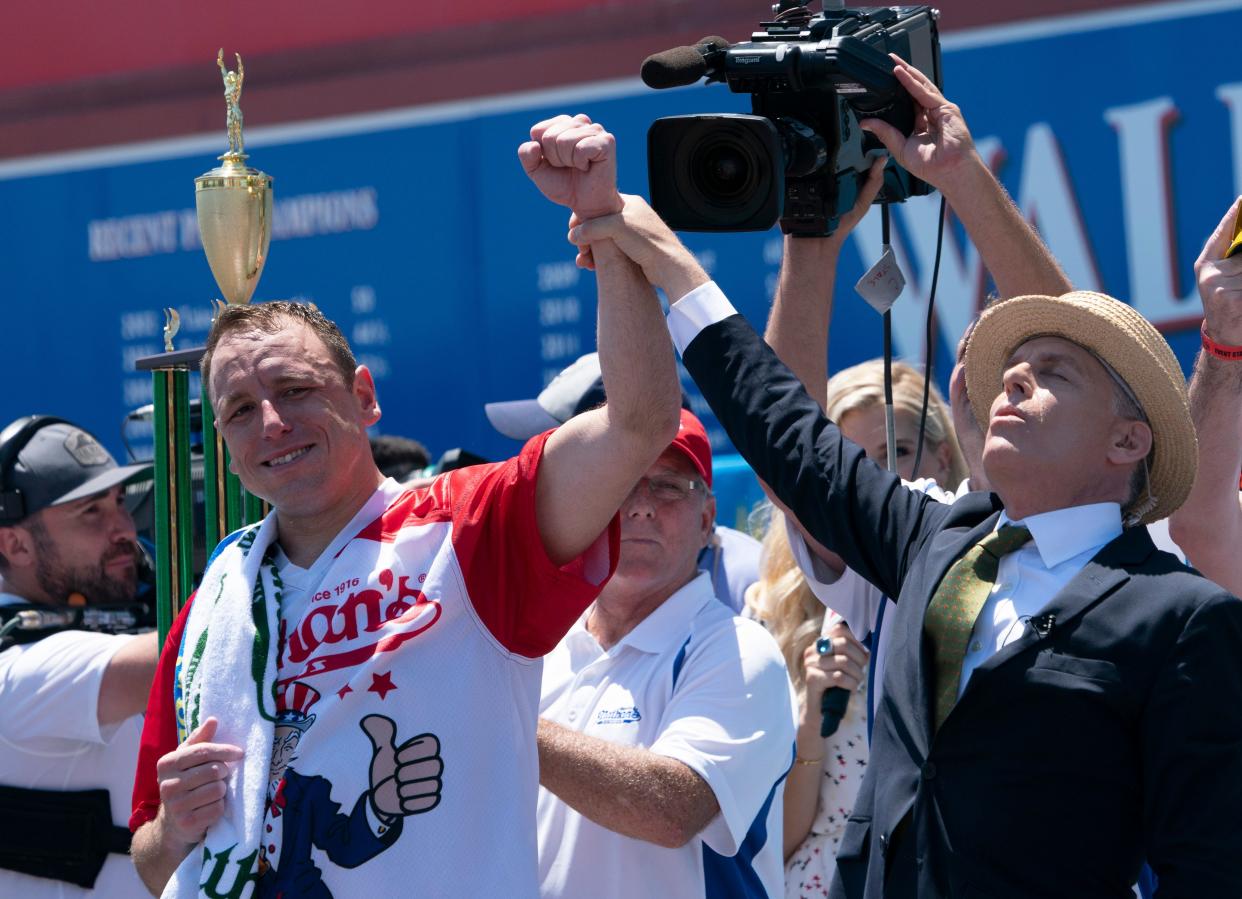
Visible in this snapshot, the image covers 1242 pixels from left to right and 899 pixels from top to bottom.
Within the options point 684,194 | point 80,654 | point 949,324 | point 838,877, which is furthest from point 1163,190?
point 80,654

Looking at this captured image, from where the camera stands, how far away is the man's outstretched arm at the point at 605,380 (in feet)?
6.57

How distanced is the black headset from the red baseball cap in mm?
1387

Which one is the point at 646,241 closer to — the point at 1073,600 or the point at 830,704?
the point at 1073,600

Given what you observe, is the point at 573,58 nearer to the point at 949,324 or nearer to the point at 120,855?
the point at 949,324

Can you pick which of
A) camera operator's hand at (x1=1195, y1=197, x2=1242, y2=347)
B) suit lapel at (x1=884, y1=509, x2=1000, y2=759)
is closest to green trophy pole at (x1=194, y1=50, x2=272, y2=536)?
suit lapel at (x1=884, y1=509, x2=1000, y2=759)

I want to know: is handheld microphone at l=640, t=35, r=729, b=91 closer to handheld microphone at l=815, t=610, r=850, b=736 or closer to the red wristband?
the red wristband

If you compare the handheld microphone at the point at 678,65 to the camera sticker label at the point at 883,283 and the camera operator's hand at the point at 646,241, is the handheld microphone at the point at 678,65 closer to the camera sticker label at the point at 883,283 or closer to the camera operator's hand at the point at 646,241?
the camera operator's hand at the point at 646,241

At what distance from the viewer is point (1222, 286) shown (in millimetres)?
2250

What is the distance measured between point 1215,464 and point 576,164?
3.32 ft

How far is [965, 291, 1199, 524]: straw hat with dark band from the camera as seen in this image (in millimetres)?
1959

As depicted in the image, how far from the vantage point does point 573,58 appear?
463cm

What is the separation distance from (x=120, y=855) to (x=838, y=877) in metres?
1.45

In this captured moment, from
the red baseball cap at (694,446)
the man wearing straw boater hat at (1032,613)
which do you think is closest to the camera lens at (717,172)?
the man wearing straw boater hat at (1032,613)

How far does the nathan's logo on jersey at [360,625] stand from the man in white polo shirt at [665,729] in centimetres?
41
